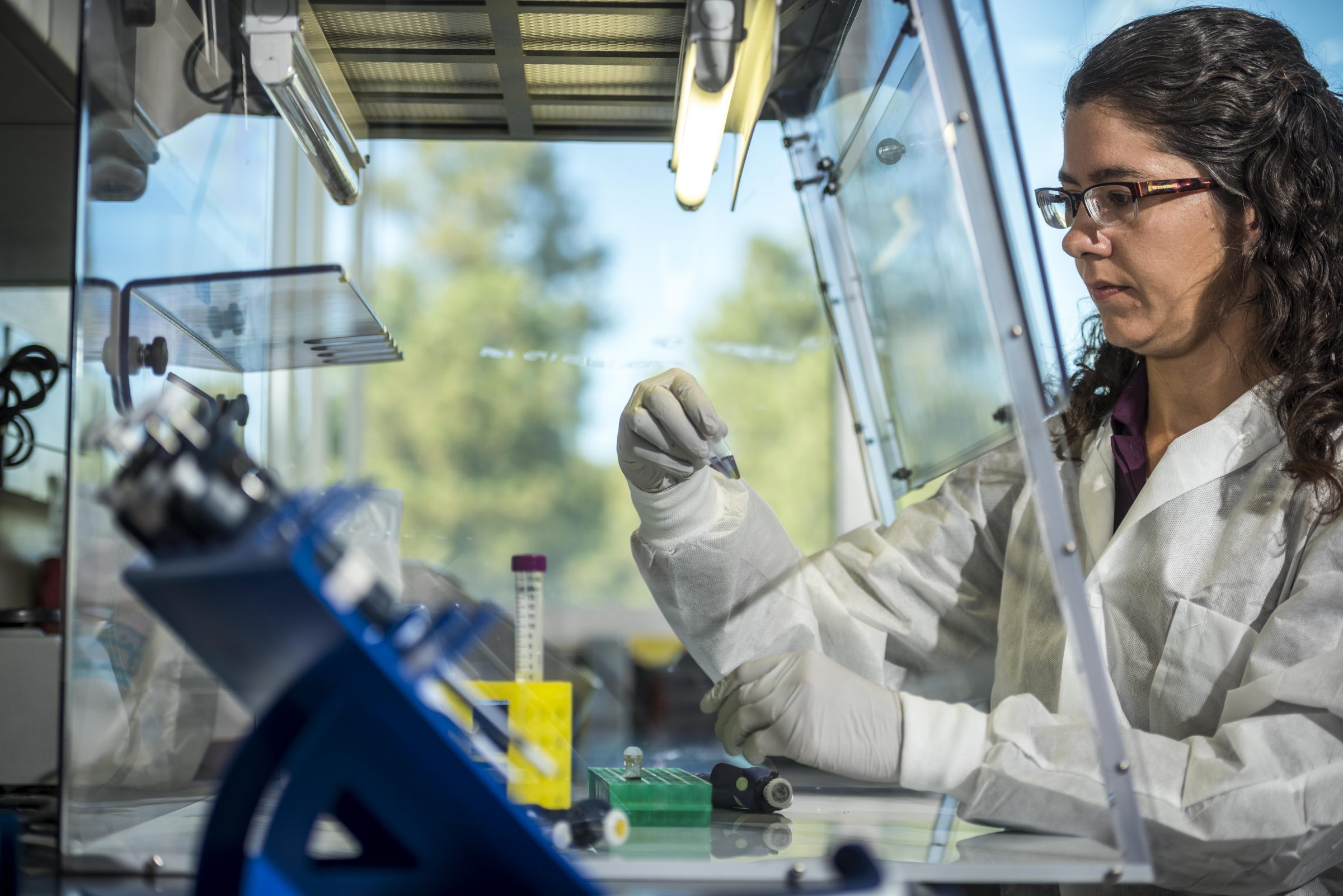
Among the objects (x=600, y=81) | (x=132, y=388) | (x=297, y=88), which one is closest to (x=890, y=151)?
(x=600, y=81)

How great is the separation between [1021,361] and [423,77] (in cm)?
93

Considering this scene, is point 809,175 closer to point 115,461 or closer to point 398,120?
point 398,120

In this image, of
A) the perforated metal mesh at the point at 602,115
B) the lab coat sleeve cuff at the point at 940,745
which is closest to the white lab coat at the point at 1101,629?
the lab coat sleeve cuff at the point at 940,745

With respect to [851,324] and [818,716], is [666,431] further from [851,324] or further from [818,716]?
[851,324]

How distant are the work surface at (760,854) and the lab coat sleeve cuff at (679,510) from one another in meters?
0.45

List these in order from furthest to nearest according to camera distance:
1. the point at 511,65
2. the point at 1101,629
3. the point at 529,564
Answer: the point at 529,564
the point at 511,65
the point at 1101,629

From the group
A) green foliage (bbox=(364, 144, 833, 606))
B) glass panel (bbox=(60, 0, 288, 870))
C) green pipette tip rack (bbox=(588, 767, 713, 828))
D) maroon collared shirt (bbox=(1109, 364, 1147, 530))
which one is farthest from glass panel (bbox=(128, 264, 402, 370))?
maroon collared shirt (bbox=(1109, 364, 1147, 530))

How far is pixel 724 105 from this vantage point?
117 cm

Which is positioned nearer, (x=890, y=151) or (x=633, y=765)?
(x=633, y=765)

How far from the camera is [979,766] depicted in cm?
93

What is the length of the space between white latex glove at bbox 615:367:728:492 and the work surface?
0.48 m

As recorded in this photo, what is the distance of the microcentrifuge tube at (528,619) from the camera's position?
1282 mm

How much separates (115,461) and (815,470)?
187 cm

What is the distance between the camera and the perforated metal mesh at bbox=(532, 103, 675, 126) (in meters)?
1.42
